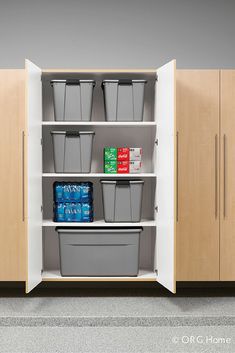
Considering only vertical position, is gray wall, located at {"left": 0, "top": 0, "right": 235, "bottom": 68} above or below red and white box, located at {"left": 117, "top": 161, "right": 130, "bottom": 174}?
above

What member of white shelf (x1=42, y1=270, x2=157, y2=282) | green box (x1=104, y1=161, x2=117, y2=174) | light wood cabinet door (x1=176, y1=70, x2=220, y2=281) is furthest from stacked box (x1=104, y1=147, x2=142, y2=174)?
white shelf (x1=42, y1=270, x2=157, y2=282)

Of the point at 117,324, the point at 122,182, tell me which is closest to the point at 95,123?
the point at 122,182

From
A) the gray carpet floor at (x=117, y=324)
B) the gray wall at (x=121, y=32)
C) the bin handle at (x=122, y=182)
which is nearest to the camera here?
the gray carpet floor at (x=117, y=324)

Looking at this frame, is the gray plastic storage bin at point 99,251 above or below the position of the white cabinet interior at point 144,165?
below

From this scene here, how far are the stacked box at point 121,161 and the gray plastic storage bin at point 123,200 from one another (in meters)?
0.10

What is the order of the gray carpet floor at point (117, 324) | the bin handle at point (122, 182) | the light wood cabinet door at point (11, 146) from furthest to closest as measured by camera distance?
Answer: the bin handle at point (122, 182)
the light wood cabinet door at point (11, 146)
the gray carpet floor at point (117, 324)

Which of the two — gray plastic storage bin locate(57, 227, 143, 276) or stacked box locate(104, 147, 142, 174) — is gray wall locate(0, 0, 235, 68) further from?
gray plastic storage bin locate(57, 227, 143, 276)

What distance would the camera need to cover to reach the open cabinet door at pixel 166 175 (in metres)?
3.40

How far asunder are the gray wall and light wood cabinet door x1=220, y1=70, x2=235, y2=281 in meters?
0.58

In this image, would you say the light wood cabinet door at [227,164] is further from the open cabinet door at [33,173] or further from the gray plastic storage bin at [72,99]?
the open cabinet door at [33,173]

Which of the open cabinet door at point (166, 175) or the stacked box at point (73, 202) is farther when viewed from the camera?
the stacked box at point (73, 202)

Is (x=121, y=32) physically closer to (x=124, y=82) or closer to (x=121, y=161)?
(x=124, y=82)

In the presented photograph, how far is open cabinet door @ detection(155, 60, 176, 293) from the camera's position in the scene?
134 inches

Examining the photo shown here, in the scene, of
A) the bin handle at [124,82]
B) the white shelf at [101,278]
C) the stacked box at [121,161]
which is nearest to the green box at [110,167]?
the stacked box at [121,161]
